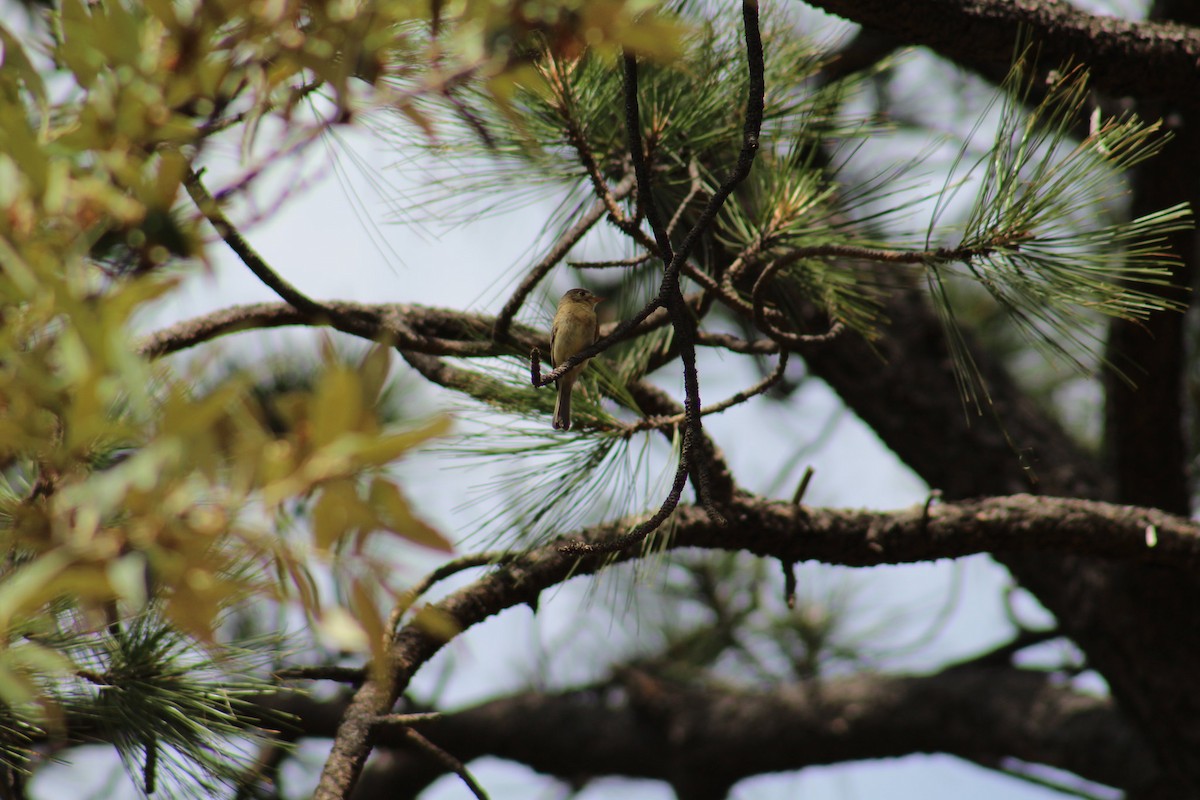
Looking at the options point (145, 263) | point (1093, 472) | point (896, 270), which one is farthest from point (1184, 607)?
point (145, 263)

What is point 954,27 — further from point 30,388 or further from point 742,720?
point 742,720

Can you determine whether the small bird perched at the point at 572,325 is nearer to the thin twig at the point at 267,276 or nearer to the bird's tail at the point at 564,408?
the bird's tail at the point at 564,408

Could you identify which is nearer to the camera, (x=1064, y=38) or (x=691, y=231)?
(x=691, y=231)

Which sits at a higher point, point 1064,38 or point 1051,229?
point 1064,38

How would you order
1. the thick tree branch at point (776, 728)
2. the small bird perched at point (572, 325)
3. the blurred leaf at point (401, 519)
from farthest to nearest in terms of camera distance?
the thick tree branch at point (776, 728) < the small bird perched at point (572, 325) < the blurred leaf at point (401, 519)

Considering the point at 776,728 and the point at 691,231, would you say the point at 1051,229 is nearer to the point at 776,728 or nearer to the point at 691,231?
the point at 691,231

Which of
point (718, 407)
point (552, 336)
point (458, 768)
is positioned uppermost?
point (552, 336)

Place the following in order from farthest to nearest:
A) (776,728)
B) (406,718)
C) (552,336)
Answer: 1. (776,728)
2. (552,336)
3. (406,718)

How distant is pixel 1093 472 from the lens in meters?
1.81

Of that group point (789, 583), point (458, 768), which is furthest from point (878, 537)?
point (458, 768)

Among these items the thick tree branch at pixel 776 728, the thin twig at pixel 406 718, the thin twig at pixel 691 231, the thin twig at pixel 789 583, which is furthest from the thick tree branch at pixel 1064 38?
the thick tree branch at pixel 776 728

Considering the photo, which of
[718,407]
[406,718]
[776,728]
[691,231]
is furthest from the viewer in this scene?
[776,728]

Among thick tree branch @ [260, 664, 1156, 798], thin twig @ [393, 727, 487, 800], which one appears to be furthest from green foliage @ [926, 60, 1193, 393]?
thick tree branch @ [260, 664, 1156, 798]

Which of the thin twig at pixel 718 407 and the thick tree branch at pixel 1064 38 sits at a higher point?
the thick tree branch at pixel 1064 38
